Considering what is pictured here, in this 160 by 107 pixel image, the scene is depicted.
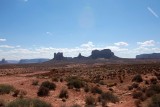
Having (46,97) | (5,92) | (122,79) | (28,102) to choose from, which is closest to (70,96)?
(46,97)

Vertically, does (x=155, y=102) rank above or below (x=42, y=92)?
above

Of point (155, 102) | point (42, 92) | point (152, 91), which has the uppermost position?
point (152, 91)

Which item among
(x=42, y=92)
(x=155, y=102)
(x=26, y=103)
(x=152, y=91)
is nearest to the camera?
Answer: (x=155, y=102)

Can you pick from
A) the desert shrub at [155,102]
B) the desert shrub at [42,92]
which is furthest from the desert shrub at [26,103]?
the desert shrub at [155,102]

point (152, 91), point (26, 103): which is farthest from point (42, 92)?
point (152, 91)

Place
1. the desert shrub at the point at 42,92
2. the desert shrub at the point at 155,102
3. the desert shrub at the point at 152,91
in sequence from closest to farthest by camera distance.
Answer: the desert shrub at the point at 155,102 → the desert shrub at the point at 152,91 → the desert shrub at the point at 42,92

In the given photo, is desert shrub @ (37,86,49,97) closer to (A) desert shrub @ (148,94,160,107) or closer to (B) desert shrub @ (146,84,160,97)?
(B) desert shrub @ (146,84,160,97)

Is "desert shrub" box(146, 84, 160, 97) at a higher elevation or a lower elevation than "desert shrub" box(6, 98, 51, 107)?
higher

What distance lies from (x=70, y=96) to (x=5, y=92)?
18.1 feet

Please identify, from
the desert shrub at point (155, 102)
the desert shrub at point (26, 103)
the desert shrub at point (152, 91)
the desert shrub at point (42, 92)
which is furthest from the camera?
the desert shrub at point (42, 92)

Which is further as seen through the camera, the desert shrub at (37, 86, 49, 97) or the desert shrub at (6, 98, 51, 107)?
the desert shrub at (37, 86, 49, 97)

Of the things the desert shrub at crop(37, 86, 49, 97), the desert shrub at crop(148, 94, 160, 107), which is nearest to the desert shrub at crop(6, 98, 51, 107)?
the desert shrub at crop(37, 86, 49, 97)

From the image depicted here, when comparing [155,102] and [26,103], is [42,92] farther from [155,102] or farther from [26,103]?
[155,102]

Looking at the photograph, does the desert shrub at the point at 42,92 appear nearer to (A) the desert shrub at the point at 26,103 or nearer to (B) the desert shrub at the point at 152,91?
(A) the desert shrub at the point at 26,103
